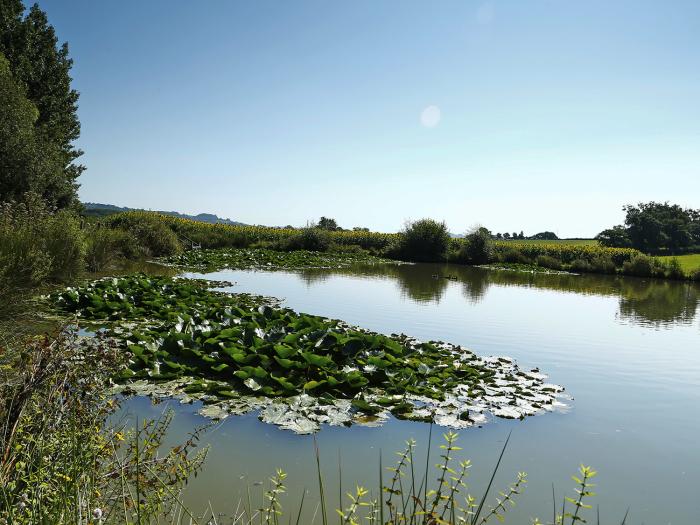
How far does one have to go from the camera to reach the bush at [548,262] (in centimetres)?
3359

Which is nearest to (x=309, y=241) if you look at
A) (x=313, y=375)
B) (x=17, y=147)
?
(x=17, y=147)

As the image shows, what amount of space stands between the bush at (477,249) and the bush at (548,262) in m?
3.53

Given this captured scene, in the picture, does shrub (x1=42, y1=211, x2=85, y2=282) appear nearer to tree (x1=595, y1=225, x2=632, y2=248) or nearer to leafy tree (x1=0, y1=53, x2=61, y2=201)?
leafy tree (x1=0, y1=53, x2=61, y2=201)

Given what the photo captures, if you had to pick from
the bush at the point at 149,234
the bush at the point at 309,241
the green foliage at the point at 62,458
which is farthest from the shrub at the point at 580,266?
the green foliage at the point at 62,458

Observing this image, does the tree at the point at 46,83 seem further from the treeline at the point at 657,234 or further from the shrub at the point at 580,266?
the treeline at the point at 657,234

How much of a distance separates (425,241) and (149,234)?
738 inches

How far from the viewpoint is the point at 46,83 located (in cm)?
2275

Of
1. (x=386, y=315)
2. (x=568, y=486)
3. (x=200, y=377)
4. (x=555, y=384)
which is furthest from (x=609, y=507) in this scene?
(x=386, y=315)

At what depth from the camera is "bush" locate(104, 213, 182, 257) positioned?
22938 mm

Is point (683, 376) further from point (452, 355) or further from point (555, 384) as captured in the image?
point (452, 355)

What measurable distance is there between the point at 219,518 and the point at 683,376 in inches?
311

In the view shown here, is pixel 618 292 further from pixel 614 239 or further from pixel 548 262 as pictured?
pixel 614 239

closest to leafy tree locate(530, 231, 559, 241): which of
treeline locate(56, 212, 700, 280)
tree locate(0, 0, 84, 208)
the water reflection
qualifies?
treeline locate(56, 212, 700, 280)

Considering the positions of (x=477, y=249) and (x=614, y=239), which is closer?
(x=477, y=249)
